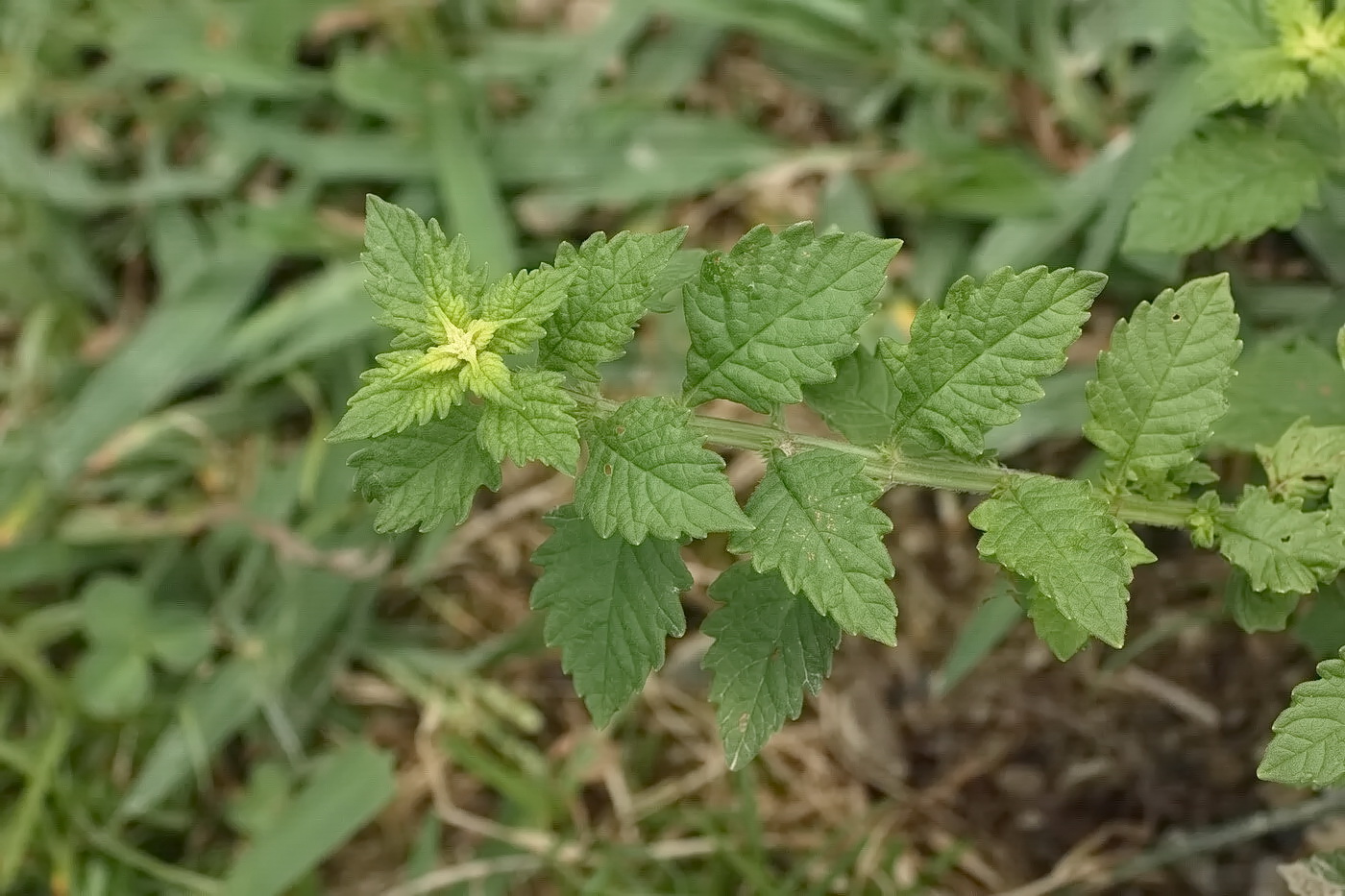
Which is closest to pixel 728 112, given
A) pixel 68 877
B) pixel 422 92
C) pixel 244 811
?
pixel 422 92

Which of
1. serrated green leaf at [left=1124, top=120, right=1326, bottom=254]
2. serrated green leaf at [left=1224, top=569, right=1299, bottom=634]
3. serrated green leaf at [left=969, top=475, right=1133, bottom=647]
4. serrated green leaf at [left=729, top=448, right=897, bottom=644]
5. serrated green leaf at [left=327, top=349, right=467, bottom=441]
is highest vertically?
serrated green leaf at [left=327, top=349, right=467, bottom=441]

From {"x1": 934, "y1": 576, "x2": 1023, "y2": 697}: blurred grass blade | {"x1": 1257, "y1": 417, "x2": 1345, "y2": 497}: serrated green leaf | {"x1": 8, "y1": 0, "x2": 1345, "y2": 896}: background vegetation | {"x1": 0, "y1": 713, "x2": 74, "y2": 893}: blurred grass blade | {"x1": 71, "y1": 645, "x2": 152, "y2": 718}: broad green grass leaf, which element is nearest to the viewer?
{"x1": 1257, "y1": 417, "x2": 1345, "y2": 497}: serrated green leaf

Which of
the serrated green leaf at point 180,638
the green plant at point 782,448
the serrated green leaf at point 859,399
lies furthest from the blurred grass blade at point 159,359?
the serrated green leaf at point 859,399

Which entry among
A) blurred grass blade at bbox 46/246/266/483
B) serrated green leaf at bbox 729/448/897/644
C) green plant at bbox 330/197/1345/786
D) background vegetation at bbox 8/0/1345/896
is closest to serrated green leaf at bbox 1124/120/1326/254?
green plant at bbox 330/197/1345/786

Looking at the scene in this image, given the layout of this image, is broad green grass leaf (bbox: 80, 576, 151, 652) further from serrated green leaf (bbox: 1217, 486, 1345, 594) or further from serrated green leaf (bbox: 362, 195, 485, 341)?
serrated green leaf (bbox: 1217, 486, 1345, 594)

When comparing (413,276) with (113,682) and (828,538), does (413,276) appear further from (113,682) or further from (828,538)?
(113,682)

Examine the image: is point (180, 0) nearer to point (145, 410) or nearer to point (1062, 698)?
point (145, 410)
